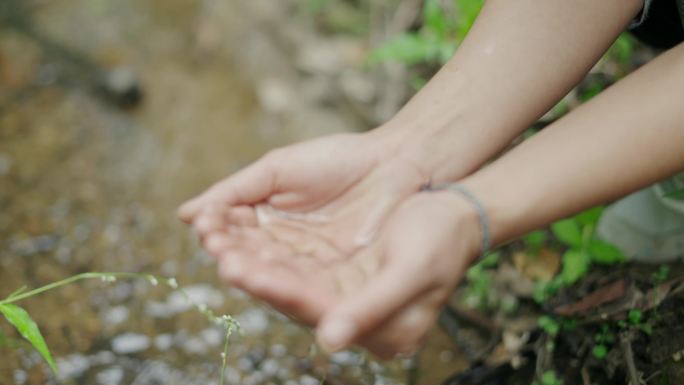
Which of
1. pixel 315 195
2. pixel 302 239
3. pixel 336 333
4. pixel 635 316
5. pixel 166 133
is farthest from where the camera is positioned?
pixel 166 133

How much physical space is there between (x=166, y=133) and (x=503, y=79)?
223 centimetres

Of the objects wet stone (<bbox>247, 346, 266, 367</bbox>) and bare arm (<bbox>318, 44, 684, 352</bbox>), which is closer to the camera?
bare arm (<bbox>318, 44, 684, 352</bbox>)

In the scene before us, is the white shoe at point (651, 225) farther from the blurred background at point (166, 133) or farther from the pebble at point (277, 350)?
the pebble at point (277, 350)

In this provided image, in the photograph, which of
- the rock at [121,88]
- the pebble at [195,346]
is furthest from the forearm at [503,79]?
the rock at [121,88]

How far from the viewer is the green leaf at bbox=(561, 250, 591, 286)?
207 cm

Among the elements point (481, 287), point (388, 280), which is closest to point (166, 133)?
point (481, 287)

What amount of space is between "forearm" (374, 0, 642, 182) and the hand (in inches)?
12.5

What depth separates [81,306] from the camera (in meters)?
2.39

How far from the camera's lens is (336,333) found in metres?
1.11

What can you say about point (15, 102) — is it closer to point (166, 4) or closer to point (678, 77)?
point (166, 4)

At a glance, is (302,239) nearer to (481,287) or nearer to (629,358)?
(629,358)

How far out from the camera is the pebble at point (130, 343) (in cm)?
225

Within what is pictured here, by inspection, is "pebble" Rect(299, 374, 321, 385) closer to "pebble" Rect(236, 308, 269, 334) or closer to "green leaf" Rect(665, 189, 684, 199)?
"pebble" Rect(236, 308, 269, 334)

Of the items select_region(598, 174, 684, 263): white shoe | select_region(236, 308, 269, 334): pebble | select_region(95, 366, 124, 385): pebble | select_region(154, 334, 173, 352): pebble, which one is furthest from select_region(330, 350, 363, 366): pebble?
select_region(598, 174, 684, 263): white shoe
